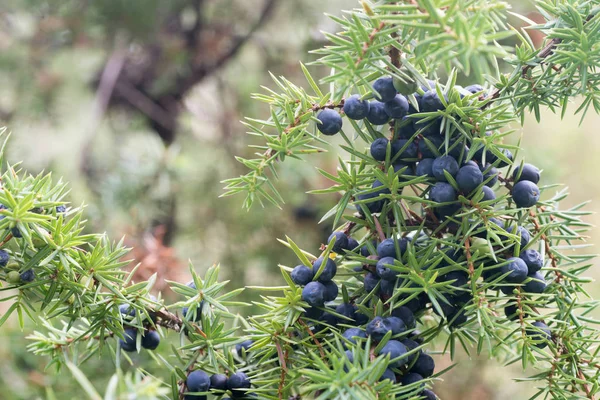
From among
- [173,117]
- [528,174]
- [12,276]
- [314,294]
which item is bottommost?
[12,276]

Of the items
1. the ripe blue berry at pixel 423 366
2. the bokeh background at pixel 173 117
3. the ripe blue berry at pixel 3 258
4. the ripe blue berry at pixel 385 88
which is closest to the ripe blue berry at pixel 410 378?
the ripe blue berry at pixel 423 366

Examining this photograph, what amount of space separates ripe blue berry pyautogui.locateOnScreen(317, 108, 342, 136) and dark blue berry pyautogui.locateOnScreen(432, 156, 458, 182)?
0.08 metres

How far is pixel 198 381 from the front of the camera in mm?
458

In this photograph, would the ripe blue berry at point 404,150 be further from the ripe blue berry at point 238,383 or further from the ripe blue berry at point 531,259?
the ripe blue berry at point 238,383

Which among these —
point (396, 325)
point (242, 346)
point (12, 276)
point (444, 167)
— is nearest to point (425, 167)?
point (444, 167)

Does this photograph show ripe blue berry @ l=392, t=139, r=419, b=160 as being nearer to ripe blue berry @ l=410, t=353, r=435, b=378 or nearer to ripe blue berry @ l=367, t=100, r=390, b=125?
ripe blue berry @ l=367, t=100, r=390, b=125

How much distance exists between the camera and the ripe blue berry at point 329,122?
45cm

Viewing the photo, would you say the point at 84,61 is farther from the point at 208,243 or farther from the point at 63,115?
the point at 208,243

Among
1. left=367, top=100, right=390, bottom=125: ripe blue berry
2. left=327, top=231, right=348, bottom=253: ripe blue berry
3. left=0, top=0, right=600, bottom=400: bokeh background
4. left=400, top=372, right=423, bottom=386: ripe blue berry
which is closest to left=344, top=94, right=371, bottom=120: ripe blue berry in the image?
left=367, top=100, right=390, bottom=125: ripe blue berry

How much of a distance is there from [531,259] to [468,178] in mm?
90

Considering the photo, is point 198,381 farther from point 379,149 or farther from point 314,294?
point 379,149

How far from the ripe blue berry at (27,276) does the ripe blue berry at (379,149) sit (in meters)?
0.29

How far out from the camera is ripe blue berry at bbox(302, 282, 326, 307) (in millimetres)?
448

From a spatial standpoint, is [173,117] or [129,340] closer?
[129,340]
